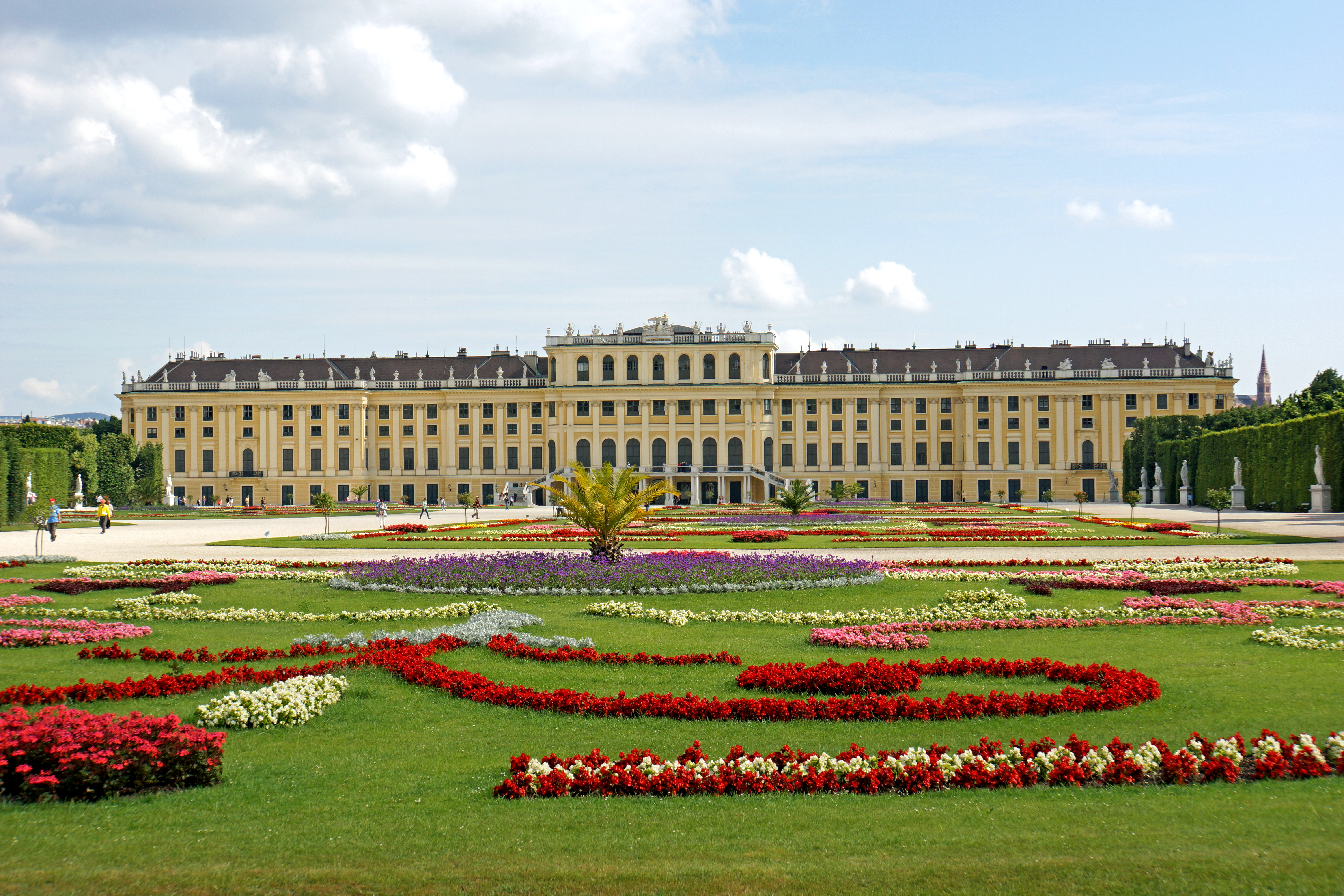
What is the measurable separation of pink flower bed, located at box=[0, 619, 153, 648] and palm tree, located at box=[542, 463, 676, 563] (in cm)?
→ 846

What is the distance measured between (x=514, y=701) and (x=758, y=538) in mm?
21525

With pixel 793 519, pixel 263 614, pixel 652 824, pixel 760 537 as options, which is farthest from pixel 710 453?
pixel 652 824

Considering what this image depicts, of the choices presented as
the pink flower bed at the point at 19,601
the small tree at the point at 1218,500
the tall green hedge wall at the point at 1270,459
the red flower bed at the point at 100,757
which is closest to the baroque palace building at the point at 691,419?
the tall green hedge wall at the point at 1270,459

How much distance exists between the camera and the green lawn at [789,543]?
1077 inches

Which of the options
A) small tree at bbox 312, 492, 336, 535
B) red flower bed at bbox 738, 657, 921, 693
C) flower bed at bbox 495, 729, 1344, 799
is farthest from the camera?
small tree at bbox 312, 492, 336, 535

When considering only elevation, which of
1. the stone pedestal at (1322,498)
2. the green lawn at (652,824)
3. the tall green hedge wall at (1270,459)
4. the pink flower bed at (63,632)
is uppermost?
the tall green hedge wall at (1270,459)

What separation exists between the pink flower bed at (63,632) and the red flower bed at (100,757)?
6255 millimetres

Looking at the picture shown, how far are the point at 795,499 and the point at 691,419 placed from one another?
3928 centimetres

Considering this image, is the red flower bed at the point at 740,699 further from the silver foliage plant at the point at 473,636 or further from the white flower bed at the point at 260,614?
the white flower bed at the point at 260,614

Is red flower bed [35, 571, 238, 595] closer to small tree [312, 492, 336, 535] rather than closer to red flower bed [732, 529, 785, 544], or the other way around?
red flower bed [732, 529, 785, 544]

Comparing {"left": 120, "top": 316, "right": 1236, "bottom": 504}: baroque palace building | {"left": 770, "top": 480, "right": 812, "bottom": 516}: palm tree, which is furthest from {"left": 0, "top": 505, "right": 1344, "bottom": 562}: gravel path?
{"left": 120, "top": 316, "right": 1236, "bottom": 504}: baroque palace building

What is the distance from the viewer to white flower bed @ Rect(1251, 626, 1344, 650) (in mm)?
11695

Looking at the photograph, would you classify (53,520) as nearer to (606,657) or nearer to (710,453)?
(606,657)

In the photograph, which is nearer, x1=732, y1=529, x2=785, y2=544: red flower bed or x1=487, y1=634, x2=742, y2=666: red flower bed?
x1=487, y1=634, x2=742, y2=666: red flower bed
